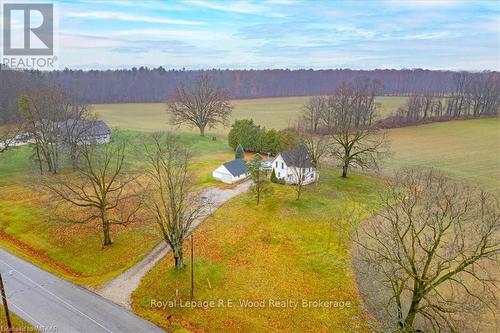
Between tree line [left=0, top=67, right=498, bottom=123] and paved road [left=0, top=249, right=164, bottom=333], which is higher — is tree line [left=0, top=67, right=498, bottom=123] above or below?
above

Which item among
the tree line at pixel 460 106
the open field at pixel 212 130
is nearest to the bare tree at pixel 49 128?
the open field at pixel 212 130

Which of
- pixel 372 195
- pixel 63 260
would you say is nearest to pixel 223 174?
pixel 372 195

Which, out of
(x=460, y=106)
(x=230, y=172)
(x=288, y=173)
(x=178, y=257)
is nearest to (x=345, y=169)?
(x=288, y=173)

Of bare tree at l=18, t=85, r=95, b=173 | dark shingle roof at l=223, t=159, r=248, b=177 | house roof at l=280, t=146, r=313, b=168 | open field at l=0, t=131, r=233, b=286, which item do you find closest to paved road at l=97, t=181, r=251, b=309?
open field at l=0, t=131, r=233, b=286

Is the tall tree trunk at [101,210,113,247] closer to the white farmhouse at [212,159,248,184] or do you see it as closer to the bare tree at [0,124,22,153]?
the white farmhouse at [212,159,248,184]

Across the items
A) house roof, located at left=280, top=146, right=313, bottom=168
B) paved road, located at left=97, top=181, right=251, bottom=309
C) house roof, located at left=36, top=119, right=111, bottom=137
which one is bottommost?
paved road, located at left=97, top=181, right=251, bottom=309

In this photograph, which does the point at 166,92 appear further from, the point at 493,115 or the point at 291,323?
the point at 291,323

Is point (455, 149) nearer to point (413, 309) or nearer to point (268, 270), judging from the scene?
point (268, 270)
